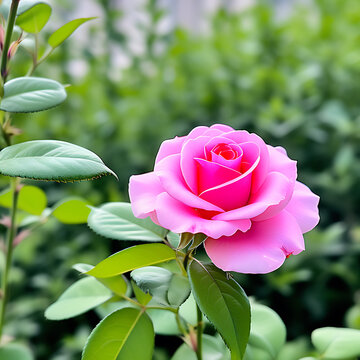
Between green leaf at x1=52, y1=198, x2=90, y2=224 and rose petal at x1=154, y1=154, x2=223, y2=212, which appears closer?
rose petal at x1=154, y1=154, x2=223, y2=212

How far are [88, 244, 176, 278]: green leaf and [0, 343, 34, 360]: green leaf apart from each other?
19 cm

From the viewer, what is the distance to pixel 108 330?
310mm

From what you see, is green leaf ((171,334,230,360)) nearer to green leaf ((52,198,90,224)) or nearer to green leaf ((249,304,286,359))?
green leaf ((249,304,286,359))

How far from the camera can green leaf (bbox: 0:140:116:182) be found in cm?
27

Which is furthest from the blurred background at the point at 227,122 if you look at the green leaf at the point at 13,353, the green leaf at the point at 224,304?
the green leaf at the point at 224,304

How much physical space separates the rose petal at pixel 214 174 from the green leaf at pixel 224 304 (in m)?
0.05

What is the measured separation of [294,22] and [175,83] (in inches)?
17.6

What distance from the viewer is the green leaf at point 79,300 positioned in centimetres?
38

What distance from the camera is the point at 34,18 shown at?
1.20 feet

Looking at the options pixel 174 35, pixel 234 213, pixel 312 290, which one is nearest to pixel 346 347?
pixel 234 213

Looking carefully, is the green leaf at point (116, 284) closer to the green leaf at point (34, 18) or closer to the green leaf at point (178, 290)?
the green leaf at point (178, 290)

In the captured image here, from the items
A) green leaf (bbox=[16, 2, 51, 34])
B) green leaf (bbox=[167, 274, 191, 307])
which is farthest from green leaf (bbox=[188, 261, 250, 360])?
green leaf (bbox=[16, 2, 51, 34])

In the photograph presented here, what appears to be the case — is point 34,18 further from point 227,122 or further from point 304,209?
point 227,122

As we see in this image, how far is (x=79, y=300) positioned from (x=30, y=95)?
18 centimetres
